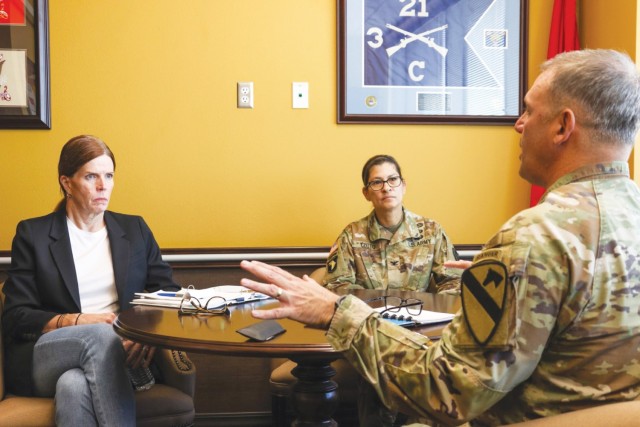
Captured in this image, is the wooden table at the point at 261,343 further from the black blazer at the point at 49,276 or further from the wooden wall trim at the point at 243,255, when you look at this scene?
the wooden wall trim at the point at 243,255

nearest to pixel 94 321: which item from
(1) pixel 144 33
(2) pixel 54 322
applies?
(2) pixel 54 322

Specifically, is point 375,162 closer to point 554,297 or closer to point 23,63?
point 23,63

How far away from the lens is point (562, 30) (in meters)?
3.65

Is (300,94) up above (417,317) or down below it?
above

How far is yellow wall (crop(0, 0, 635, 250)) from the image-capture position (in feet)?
11.4

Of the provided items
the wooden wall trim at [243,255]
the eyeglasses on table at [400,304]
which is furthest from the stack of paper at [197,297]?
the wooden wall trim at [243,255]

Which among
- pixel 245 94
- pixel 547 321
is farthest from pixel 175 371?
pixel 547 321

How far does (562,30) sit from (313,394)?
8.05ft

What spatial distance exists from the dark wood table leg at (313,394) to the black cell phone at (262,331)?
12.8 inches

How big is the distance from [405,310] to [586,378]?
875 millimetres

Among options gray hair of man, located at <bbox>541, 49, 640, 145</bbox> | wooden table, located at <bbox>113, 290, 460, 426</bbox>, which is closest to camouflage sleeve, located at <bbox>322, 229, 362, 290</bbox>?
wooden table, located at <bbox>113, 290, 460, 426</bbox>

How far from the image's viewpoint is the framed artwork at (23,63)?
3.39 metres

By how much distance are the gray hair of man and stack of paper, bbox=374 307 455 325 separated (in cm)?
76

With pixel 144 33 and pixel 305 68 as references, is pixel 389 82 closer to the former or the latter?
pixel 305 68
